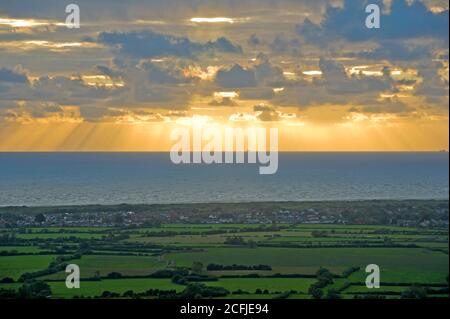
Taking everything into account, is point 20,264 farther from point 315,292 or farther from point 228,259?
point 315,292

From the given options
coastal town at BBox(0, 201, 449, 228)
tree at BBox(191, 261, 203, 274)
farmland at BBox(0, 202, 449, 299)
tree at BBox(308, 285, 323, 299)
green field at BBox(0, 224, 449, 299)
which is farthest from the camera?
coastal town at BBox(0, 201, 449, 228)

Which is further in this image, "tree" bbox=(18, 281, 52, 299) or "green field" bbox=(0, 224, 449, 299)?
"green field" bbox=(0, 224, 449, 299)

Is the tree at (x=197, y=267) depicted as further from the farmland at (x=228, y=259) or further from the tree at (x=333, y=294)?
the tree at (x=333, y=294)

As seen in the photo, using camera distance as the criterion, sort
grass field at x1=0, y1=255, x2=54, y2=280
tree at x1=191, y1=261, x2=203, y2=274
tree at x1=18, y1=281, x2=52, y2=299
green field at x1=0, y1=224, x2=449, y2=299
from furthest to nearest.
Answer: grass field at x1=0, y1=255, x2=54, y2=280
tree at x1=191, y1=261, x2=203, y2=274
green field at x1=0, y1=224, x2=449, y2=299
tree at x1=18, y1=281, x2=52, y2=299

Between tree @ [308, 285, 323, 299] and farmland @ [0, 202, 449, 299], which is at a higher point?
farmland @ [0, 202, 449, 299]

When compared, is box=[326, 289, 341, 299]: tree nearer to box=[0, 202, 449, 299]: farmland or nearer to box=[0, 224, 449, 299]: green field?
box=[0, 202, 449, 299]: farmland

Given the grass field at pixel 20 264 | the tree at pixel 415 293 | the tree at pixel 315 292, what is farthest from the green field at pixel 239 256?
the tree at pixel 415 293

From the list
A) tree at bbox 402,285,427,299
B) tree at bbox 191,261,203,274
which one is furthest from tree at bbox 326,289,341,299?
tree at bbox 191,261,203,274

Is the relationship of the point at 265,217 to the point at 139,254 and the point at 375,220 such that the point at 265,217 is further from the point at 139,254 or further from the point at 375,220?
the point at 139,254
